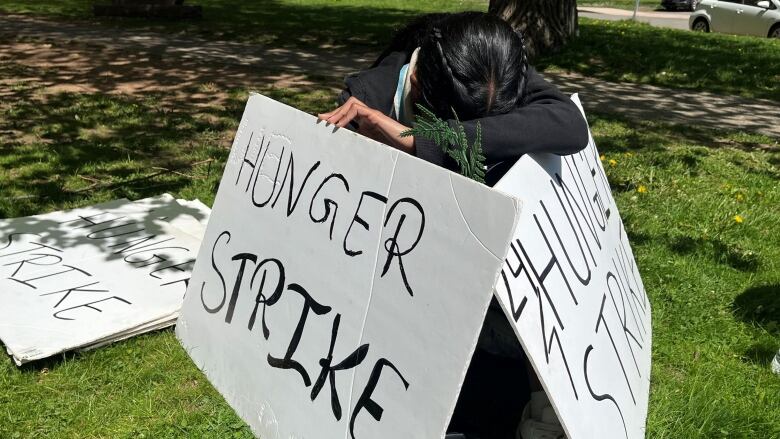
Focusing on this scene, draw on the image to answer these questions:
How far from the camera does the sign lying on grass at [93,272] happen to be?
9.47ft

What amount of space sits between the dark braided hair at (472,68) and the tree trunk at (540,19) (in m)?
6.89

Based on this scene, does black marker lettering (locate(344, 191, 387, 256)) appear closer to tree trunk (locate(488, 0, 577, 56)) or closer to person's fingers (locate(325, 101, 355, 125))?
person's fingers (locate(325, 101, 355, 125))

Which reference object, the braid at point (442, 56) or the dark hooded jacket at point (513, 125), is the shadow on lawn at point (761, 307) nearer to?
the dark hooded jacket at point (513, 125)

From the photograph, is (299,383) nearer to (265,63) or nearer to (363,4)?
(265,63)

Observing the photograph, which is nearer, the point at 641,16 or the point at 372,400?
the point at 372,400

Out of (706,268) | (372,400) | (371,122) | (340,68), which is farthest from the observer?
(340,68)

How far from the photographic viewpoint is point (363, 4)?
688 inches

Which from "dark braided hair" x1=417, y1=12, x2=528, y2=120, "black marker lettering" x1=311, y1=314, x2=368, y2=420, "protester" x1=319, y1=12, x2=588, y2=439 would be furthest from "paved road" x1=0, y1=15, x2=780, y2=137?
"black marker lettering" x1=311, y1=314, x2=368, y2=420

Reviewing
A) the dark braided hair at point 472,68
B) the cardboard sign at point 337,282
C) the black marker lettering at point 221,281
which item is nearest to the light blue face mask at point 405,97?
the dark braided hair at point 472,68

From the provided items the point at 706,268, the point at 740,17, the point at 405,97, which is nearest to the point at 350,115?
the point at 405,97

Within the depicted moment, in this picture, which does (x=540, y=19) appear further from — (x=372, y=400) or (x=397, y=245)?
(x=372, y=400)

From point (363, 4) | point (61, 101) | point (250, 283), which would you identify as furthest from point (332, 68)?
point (363, 4)

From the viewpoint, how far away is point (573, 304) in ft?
6.61

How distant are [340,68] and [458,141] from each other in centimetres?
723
